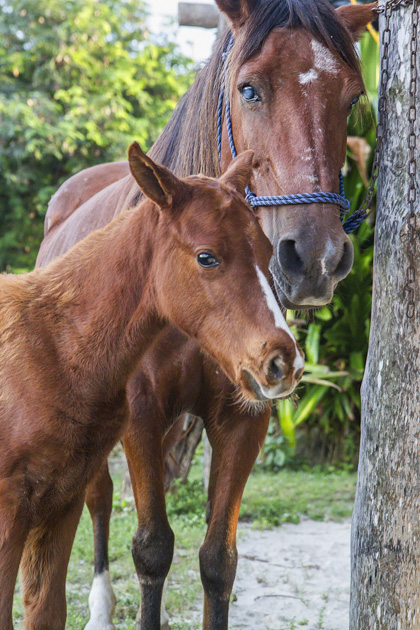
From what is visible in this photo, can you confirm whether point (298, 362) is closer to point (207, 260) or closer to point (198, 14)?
point (207, 260)

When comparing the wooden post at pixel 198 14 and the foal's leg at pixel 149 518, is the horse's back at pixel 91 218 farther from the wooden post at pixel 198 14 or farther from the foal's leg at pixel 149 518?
the wooden post at pixel 198 14

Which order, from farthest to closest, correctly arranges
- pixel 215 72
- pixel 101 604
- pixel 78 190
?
pixel 78 190
pixel 101 604
pixel 215 72

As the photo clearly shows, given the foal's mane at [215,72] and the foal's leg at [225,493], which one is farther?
the foal's leg at [225,493]

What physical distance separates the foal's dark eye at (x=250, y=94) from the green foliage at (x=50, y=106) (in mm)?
8135

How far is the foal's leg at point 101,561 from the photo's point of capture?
374cm

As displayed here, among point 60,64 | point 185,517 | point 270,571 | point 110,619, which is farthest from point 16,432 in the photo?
point 60,64

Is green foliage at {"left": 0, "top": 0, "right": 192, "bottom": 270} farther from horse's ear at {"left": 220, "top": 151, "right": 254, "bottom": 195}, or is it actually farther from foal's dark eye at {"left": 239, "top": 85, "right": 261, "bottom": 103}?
horse's ear at {"left": 220, "top": 151, "right": 254, "bottom": 195}

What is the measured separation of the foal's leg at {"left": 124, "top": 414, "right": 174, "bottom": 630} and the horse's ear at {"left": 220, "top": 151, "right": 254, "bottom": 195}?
1.14 meters

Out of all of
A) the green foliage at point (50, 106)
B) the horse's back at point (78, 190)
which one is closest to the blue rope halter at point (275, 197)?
the horse's back at point (78, 190)

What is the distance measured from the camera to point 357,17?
123 inches

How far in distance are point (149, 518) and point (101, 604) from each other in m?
0.99

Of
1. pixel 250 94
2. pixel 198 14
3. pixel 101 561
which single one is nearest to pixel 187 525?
pixel 101 561

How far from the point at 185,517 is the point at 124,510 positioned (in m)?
0.61

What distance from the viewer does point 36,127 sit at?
10.5 meters
